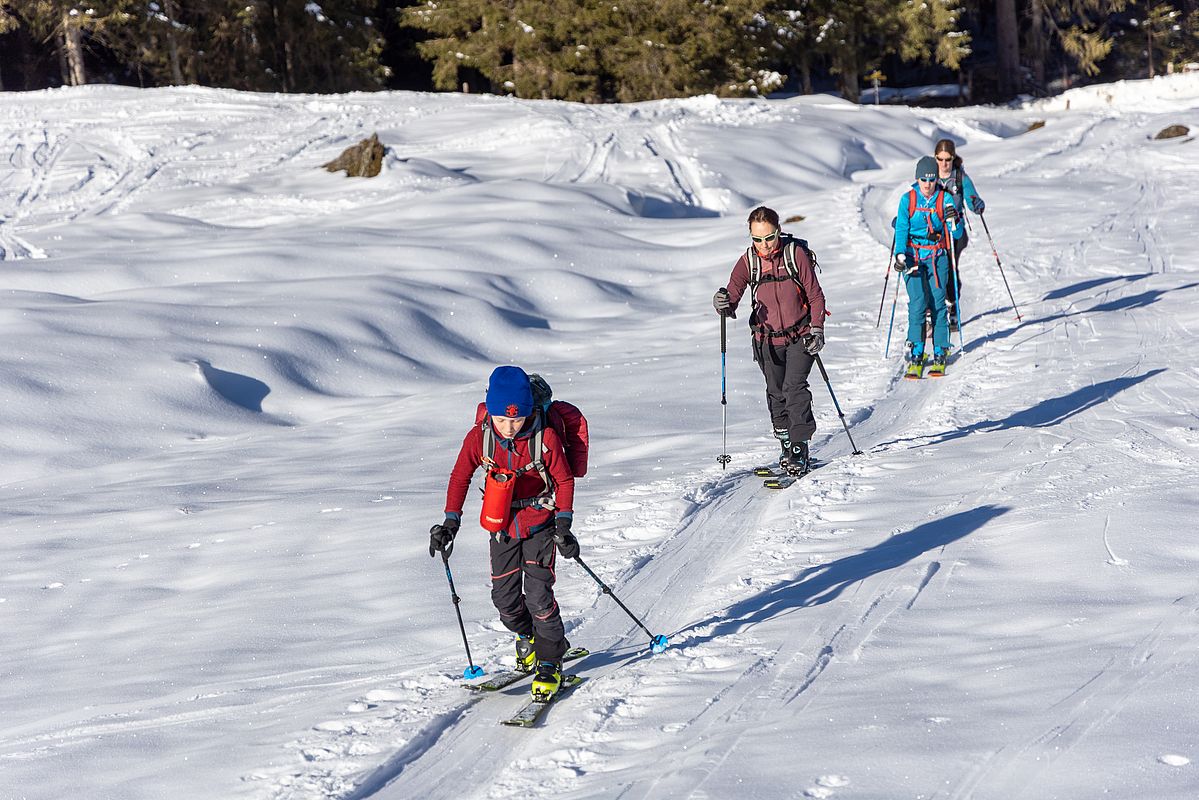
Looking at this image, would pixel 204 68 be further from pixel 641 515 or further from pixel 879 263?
pixel 641 515

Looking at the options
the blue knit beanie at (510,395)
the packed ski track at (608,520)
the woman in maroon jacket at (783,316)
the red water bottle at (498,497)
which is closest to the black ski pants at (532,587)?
the red water bottle at (498,497)

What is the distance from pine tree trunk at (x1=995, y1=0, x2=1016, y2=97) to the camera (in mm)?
47469

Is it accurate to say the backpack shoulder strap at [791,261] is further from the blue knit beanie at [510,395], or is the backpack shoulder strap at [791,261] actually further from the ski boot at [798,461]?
the blue knit beanie at [510,395]

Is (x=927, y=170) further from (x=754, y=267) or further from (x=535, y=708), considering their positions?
(x=535, y=708)

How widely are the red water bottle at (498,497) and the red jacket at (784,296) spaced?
11.2 ft

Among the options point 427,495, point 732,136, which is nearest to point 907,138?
point 732,136

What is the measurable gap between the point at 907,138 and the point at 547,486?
31.1 m

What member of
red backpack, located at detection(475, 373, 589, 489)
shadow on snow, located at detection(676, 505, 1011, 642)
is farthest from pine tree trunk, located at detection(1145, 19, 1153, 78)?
red backpack, located at detection(475, 373, 589, 489)

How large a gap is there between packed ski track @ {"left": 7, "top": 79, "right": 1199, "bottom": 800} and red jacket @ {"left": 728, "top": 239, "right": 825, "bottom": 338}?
119cm

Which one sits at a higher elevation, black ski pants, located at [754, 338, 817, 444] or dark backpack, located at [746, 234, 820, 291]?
dark backpack, located at [746, 234, 820, 291]

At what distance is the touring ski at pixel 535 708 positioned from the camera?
16.9 ft

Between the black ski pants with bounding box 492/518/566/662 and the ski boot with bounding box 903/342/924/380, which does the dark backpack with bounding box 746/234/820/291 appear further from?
the ski boot with bounding box 903/342/924/380

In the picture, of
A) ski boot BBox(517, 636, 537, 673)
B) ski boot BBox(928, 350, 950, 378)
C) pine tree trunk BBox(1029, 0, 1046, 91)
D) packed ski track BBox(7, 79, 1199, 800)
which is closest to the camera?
packed ski track BBox(7, 79, 1199, 800)

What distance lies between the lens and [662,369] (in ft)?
43.3
